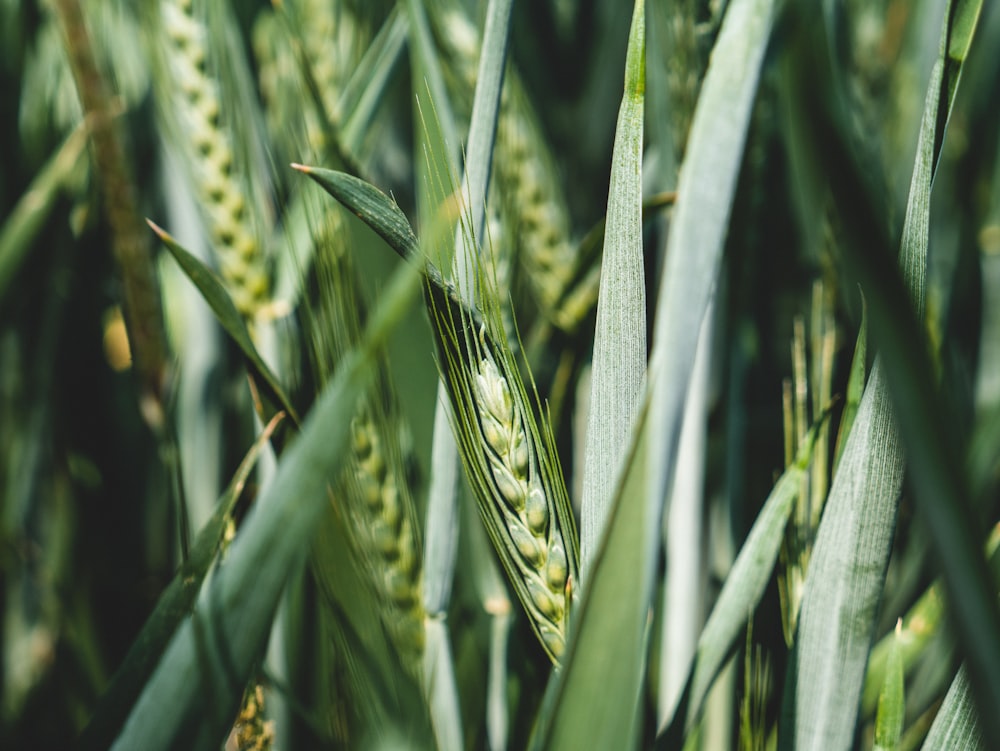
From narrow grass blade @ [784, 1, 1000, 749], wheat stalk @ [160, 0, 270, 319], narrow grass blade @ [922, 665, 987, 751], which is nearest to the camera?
narrow grass blade @ [784, 1, 1000, 749]

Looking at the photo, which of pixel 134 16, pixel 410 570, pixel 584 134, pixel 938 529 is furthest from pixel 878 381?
pixel 134 16

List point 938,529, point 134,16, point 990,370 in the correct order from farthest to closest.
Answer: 1. point 134,16
2. point 990,370
3. point 938,529

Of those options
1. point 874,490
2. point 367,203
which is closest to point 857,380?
point 874,490

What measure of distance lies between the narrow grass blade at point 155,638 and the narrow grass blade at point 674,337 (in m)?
0.12

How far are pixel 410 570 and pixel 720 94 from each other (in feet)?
0.73

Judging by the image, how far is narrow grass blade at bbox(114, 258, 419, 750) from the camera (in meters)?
0.19

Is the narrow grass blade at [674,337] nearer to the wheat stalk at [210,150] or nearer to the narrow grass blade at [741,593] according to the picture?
the narrow grass blade at [741,593]

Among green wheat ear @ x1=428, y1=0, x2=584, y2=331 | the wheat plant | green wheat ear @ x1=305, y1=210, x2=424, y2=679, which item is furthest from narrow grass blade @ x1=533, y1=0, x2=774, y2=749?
green wheat ear @ x1=428, y1=0, x2=584, y2=331

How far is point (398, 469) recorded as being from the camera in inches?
A: 11.3

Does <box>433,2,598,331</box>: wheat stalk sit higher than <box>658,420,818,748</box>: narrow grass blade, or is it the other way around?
<box>433,2,598,331</box>: wheat stalk

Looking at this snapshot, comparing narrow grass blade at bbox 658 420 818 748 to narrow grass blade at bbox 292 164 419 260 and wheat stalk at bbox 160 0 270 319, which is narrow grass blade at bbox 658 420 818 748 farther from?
wheat stalk at bbox 160 0 270 319

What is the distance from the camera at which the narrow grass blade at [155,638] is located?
0.71ft

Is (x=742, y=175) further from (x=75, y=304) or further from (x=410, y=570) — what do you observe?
(x=75, y=304)

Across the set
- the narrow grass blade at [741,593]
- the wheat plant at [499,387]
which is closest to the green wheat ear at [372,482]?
the wheat plant at [499,387]
